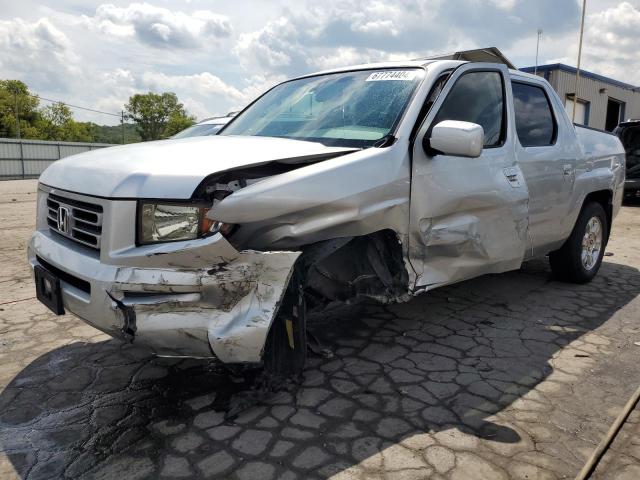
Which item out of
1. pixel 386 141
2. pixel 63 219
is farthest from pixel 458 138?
pixel 63 219

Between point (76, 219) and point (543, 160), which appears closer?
point (76, 219)

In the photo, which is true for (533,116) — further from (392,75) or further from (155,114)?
(155,114)

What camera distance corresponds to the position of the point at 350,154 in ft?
9.07

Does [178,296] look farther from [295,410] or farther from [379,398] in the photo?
[379,398]

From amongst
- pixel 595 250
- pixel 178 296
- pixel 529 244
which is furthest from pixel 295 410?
pixel 595 250

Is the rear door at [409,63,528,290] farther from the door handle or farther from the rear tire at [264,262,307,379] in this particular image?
the rear tire at [264,262,307,379]

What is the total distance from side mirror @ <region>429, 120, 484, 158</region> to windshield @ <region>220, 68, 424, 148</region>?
0.30 meters

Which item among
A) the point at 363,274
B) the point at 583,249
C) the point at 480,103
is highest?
the point at 480,103

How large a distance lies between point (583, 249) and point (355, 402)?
339cm

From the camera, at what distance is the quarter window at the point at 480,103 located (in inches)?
137

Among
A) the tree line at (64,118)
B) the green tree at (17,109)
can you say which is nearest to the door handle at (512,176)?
the tree line at (64,118)

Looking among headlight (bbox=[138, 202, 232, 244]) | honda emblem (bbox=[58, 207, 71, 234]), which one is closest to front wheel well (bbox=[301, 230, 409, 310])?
headlight (bbox=[138, 202, 232, 244])

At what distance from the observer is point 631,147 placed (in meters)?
12.0

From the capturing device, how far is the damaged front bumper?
2.34 meters
